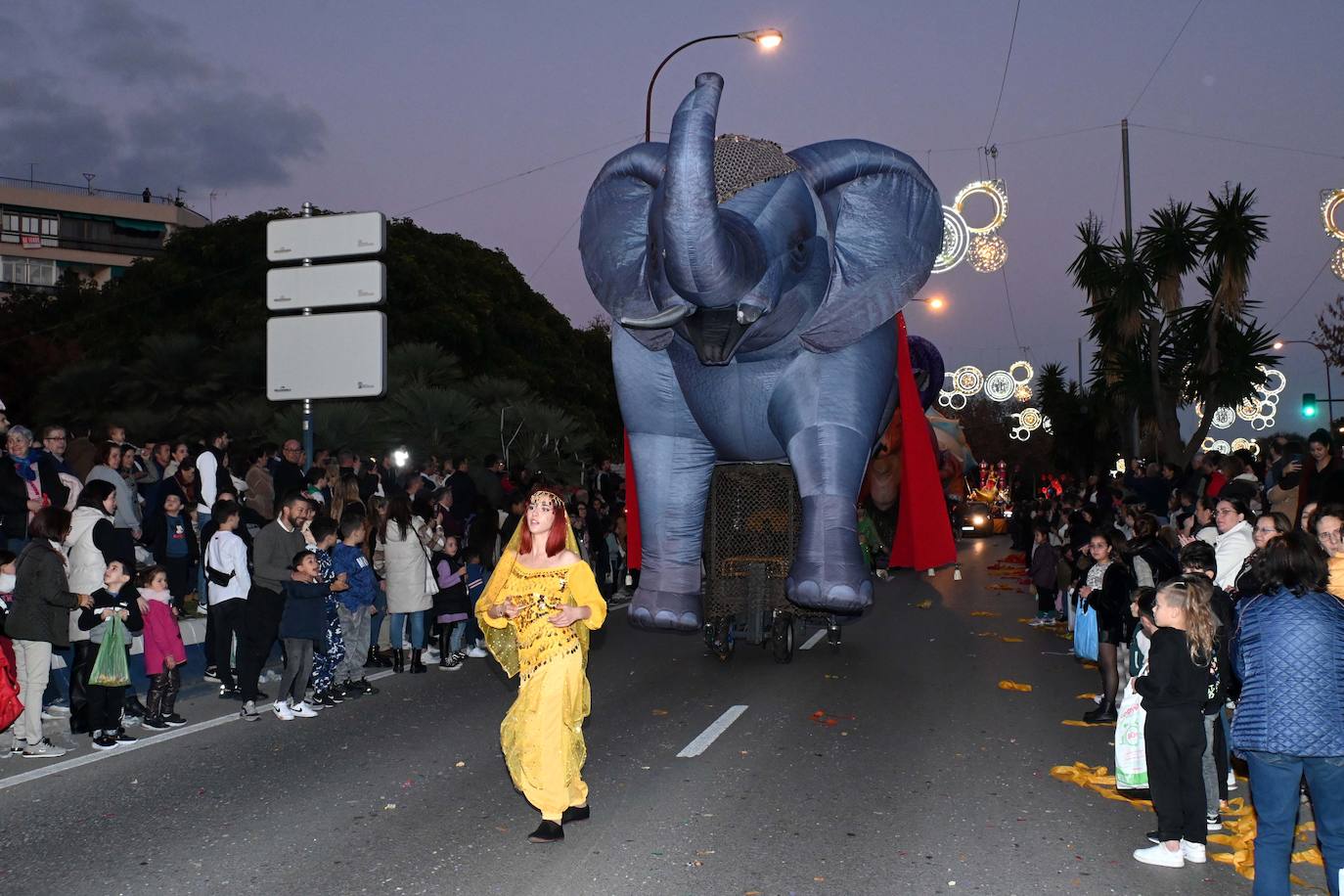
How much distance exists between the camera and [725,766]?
729 cm

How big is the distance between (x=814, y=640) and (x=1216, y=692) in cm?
740

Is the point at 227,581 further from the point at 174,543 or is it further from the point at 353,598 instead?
the point at 174,543

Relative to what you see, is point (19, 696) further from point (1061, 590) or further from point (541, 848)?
point (1061, 590)

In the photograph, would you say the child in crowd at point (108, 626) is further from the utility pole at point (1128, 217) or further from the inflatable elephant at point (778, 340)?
the utility pole at point (1128, 217)

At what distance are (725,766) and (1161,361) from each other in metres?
20.1

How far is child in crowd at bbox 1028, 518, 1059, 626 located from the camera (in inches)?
584

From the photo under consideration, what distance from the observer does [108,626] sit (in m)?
8.26

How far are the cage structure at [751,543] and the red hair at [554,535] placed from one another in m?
3.75

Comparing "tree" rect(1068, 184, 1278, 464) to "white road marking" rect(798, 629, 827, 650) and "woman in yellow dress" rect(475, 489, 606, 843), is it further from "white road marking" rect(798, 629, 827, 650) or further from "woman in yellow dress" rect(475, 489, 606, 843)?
"woman in yellow dress" rect(475, 489, 606, 843)

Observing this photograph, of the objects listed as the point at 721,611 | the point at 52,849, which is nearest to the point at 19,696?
the point at 52,849

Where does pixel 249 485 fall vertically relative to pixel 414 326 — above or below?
below

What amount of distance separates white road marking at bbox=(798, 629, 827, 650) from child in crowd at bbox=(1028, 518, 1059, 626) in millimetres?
2747

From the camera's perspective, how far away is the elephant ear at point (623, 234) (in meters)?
8.27

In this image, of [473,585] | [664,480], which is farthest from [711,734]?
[473,585]
